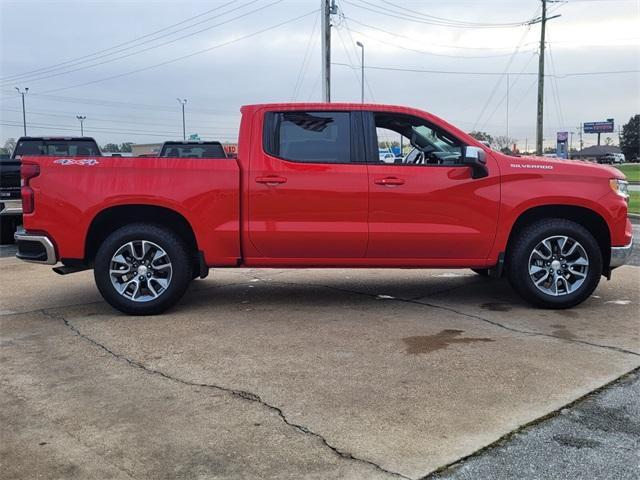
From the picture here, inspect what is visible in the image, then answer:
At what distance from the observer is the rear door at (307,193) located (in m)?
5.63

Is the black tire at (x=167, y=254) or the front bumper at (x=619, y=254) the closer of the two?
the black tire at (x=167, y=254)

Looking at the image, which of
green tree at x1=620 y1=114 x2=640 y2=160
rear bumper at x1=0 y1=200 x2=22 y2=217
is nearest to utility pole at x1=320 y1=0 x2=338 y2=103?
rear bumper at x1=0 y1=200 x2=22 y2=217

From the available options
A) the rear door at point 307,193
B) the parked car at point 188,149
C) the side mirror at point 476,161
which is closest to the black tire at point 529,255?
the side mirror at point 476,161

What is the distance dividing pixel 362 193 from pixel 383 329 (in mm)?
1274

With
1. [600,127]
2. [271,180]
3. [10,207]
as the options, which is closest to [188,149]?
[10,207]

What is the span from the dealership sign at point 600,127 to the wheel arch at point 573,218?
129658mm

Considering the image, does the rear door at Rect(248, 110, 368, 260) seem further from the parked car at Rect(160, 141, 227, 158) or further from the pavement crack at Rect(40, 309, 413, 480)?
the parked car at Rect(160, 141, 227, 158)

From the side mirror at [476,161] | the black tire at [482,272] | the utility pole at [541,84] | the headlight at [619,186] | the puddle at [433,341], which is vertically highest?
the utility pole at [541,84]

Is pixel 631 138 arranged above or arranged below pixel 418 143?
above

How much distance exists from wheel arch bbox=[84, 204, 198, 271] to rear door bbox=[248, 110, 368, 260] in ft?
2.22

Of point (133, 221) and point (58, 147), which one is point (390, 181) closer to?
point (133, 221)

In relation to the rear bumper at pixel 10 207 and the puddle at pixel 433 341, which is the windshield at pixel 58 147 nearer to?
the rear bumper at pixel 10 207

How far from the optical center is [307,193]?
5.62m

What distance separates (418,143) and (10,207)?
739 cm
